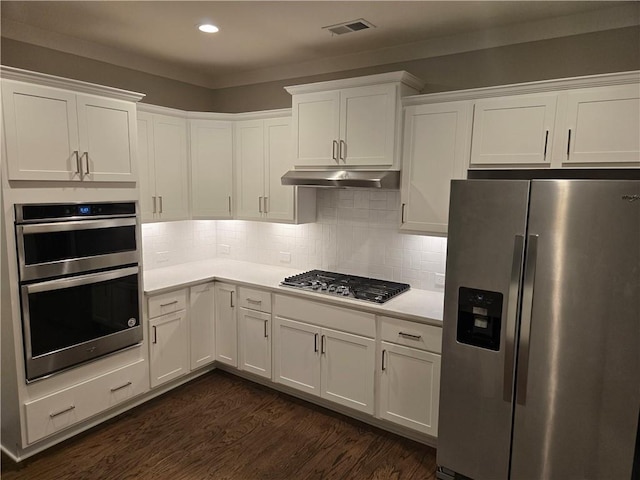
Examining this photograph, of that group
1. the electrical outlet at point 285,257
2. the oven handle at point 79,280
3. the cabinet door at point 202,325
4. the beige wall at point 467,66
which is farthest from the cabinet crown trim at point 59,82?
the electrical outlet at point 285,257

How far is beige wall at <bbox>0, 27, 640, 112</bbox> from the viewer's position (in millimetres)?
2607

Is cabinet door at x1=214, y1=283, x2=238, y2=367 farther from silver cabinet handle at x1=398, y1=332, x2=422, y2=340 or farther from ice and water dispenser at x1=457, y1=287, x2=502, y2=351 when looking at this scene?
ice and water dispenser at x1=457, y1=287, x2=502, y2=351

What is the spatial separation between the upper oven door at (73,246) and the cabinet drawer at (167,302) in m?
0.39

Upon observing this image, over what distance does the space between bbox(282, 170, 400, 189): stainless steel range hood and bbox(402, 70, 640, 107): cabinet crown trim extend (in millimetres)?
525

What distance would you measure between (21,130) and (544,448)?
11.1 ft

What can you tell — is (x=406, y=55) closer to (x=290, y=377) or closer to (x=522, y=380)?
(x=522, y=380)

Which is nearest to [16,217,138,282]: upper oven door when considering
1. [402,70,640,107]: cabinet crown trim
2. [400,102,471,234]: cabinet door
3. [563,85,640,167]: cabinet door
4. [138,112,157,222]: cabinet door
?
[138,112,157,222]: cabinet door

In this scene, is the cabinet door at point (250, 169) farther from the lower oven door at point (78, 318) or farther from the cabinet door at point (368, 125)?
the lower oven door at point (78, 318)

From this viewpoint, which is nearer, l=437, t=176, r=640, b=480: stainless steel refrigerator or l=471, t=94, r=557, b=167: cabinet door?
l=437, t=176, r=640, b=480: stainless steel refrigerator

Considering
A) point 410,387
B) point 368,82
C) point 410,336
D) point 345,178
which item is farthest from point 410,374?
point 368,82

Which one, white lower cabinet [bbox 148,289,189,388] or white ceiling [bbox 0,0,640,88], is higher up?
white ceiling [bbox 0,0,640,88]

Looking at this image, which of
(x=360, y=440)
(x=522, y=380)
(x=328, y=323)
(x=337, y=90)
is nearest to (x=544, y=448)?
(x=522, y=380)

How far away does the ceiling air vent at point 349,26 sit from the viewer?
278 centimetres

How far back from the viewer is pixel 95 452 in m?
2.79
